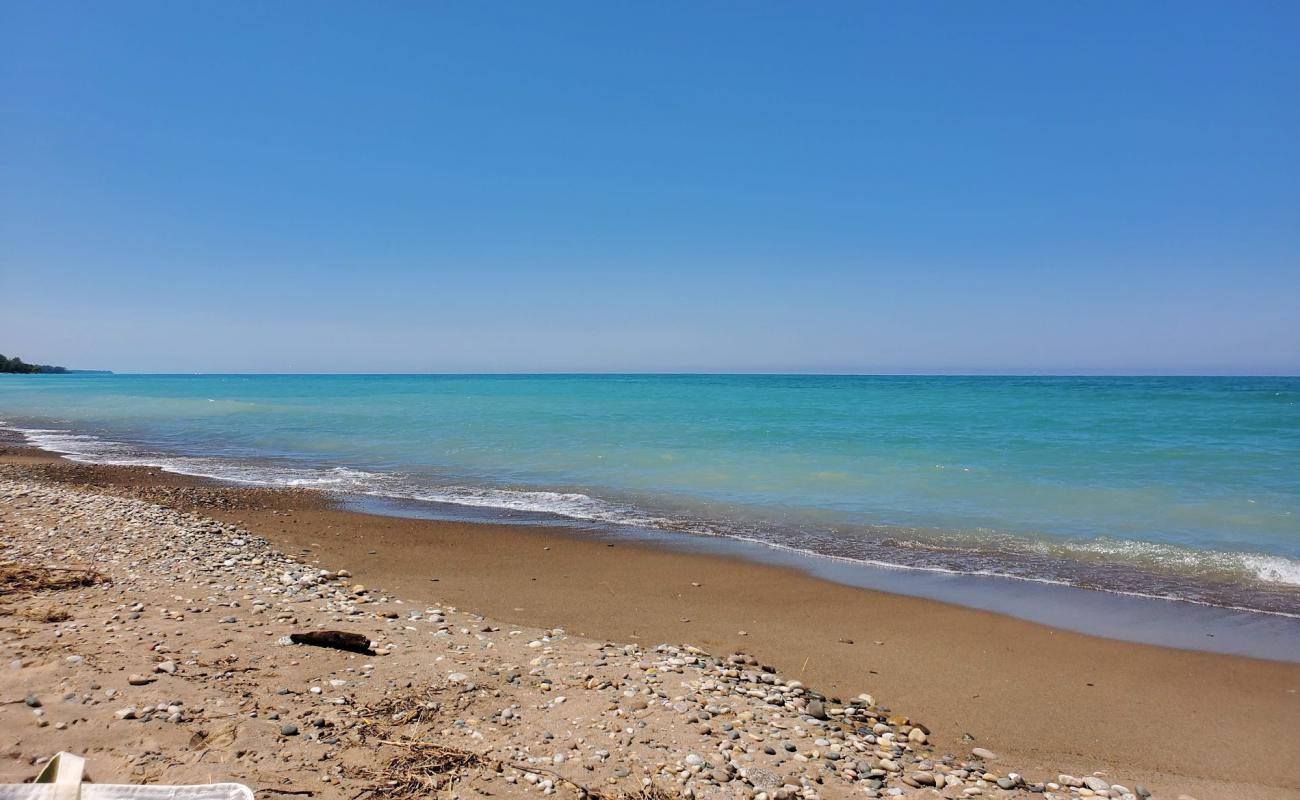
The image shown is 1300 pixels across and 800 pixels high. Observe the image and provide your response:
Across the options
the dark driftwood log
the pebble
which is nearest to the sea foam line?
the pebble

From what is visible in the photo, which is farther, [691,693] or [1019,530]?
[1019,530]

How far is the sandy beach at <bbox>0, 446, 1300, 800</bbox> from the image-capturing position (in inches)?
153

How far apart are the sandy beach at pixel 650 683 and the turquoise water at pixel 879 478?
→ 2759 mm

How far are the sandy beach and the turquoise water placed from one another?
9.05 feet

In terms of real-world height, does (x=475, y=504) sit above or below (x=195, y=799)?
below

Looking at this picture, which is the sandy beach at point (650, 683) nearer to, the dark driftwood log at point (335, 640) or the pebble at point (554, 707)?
the pebble at point (554, 707)

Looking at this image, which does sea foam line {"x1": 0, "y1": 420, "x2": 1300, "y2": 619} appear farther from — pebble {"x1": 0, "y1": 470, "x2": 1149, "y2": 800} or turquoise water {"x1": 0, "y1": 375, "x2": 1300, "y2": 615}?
pebble {"x1": 0, "y1": 470, "x2": 1149, "y2": 800}

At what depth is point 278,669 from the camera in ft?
16.1

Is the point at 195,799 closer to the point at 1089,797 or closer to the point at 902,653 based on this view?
the point at 1089,797

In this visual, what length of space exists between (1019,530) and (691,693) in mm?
8751

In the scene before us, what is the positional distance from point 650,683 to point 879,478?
1238 cm

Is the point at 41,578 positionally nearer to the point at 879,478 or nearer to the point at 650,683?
the point at 650,683

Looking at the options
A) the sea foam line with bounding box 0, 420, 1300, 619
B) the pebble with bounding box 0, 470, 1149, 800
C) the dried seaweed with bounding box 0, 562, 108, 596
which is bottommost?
the sea foam line with bounding box 0, 420, 1300, 619

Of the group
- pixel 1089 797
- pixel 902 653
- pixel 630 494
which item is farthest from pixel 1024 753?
pixel 630 494
